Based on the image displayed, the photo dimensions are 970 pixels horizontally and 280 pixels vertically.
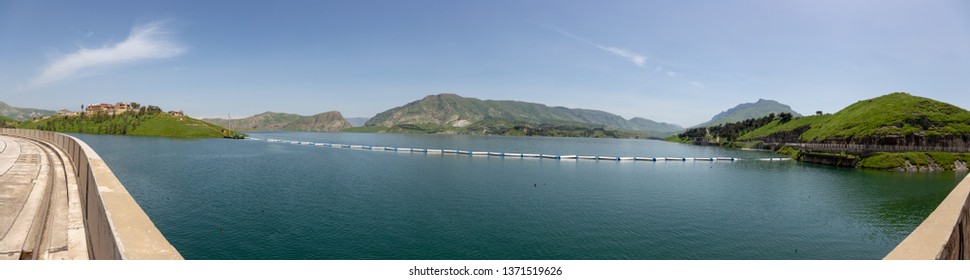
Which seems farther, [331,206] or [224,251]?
[331,206]

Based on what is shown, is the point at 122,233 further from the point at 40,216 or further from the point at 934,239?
the point at 934,239

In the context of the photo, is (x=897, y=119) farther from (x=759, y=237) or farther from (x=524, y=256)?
(x=524, y=256)

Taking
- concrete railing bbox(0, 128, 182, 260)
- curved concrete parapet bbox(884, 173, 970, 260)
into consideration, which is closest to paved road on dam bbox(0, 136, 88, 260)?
concrete railing bbox(0, 128, 182, 260)

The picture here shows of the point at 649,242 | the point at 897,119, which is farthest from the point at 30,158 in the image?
the point at 897,119

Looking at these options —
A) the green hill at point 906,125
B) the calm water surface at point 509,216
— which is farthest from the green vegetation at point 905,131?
the calm water surface at point 509,216

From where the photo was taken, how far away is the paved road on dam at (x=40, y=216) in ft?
60.7

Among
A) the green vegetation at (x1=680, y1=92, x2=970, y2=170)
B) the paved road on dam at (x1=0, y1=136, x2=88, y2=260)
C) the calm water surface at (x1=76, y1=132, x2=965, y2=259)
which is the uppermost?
the green vegetation at (x1=680, y1=92, x2=970, y2=170)

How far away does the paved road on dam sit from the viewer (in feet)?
60.7

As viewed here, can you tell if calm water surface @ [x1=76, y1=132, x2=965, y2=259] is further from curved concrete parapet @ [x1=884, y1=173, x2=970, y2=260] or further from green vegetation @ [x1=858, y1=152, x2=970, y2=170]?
green vegetation @ [x1=858, y1=152, x2=970, y2=170]

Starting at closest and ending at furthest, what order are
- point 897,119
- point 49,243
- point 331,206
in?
1. point 49,243
2. point 331,206
3. point 897,119

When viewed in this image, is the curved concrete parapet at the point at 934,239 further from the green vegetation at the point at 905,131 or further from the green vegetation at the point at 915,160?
the green vegetation at the point at 905,131

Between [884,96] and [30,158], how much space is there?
29730 cm

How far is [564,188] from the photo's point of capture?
72188 millimetres

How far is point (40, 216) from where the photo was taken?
23.7 metres
